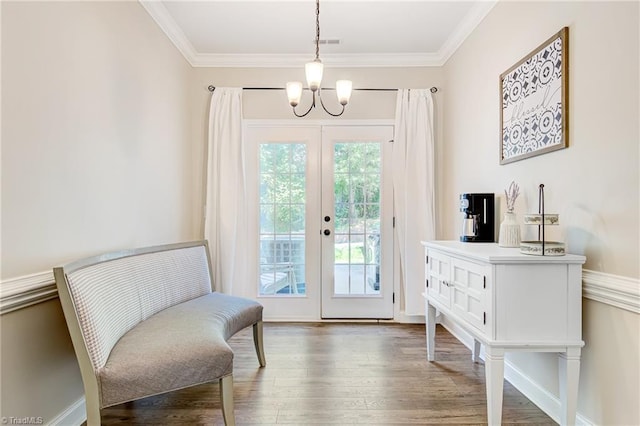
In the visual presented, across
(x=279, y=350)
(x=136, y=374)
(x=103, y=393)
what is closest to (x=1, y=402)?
(x=103, y=393)

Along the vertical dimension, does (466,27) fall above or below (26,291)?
above

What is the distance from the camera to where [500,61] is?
2547mm

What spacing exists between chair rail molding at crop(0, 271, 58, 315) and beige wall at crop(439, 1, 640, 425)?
262 cm

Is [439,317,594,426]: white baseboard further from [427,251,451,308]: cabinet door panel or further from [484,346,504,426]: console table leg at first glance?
[484,346,504,426]: console table leg

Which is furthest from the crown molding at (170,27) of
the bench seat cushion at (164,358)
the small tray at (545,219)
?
the small tray at (545,219)

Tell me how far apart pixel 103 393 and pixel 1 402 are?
15.0 inches

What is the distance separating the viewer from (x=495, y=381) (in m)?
1.74

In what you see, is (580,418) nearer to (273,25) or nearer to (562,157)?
(562,157)

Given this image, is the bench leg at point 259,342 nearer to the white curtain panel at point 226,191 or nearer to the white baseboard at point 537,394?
the white curtain panel at point 226,191

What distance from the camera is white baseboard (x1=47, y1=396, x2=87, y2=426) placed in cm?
178

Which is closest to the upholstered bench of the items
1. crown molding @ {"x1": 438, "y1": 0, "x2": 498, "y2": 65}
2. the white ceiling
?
the white ceiling

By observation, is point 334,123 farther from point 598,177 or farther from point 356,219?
point 598,177

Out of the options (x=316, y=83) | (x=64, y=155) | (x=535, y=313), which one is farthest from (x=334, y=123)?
(x=535, y=313)

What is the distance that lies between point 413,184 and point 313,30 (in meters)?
1.72
